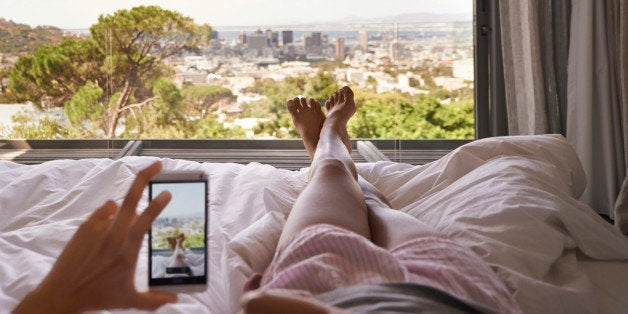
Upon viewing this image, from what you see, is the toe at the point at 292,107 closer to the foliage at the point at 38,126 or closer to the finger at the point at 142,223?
the foliage at the point at 38,126

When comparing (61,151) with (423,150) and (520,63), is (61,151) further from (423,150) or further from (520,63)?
(520,63)

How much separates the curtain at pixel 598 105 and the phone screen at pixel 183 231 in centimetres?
233

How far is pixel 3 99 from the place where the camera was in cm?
413

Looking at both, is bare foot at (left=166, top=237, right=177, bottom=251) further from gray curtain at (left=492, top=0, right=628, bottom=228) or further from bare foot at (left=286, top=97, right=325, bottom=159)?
gray curtain at (left=492, top=0, right=628, bottom=228)

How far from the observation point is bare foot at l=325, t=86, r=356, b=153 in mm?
2645

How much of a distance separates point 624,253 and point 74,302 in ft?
4.06

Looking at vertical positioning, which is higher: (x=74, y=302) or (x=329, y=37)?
(x=329, y=37)

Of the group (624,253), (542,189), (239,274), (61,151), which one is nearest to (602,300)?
(624,253)

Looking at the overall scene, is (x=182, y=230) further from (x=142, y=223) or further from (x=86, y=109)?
(x=86, y=109)

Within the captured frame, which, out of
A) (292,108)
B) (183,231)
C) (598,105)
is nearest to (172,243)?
(183,231)

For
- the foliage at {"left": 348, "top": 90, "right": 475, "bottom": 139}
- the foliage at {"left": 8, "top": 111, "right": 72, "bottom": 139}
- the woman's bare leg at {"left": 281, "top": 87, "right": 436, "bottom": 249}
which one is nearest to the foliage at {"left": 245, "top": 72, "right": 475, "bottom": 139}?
the foliage at {"left": 348, "top": 90, "right": 475, "bottom": 139}

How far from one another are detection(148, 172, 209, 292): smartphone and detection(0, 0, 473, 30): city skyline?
2971 mm

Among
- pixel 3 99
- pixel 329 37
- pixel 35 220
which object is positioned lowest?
pixel 35 220

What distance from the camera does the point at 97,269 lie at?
0.96 metres
